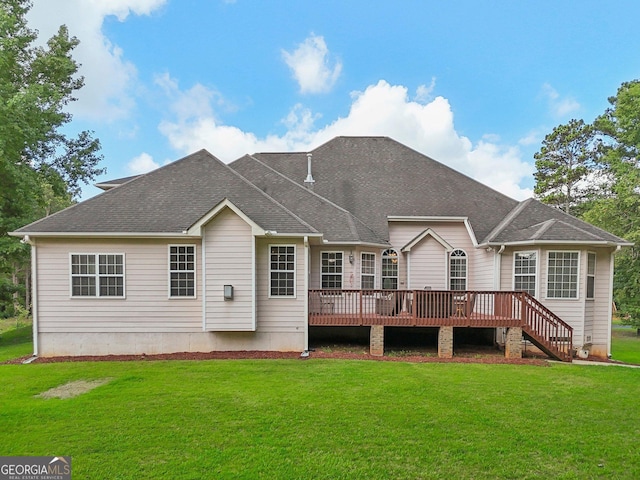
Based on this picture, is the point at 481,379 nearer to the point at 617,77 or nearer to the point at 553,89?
the point at 553,89

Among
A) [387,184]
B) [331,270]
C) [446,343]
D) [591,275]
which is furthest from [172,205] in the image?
[591,275]

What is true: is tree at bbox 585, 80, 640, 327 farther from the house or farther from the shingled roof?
the house

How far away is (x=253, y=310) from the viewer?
943 centimetres

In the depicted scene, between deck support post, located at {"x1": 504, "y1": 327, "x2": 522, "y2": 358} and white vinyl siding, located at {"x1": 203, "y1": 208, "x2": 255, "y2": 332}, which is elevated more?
white vinyl siding, located at {"x1": 203, "y1": 208, "x2": 255, "y2": 332}

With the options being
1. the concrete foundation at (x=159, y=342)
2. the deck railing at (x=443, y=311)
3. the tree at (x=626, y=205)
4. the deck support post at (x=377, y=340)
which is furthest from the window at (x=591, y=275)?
the tree at (x=626, y=205)

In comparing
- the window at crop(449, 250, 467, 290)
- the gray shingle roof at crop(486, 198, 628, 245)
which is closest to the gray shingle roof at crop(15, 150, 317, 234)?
the window at crop(449, 250, 467, 290)

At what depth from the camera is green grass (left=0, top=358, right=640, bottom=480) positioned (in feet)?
13.1

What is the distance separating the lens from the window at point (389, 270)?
41.6 feet

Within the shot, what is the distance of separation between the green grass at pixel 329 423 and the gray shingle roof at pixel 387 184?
6.68 meters

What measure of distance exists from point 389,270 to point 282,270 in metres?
4.64

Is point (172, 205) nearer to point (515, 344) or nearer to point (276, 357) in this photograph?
point (276, 357)

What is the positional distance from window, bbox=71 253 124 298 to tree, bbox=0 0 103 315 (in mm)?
5957

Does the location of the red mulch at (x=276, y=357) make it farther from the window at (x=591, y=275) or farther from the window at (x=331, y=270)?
the window at (x=591, y=275)

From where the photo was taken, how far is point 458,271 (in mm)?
12836
